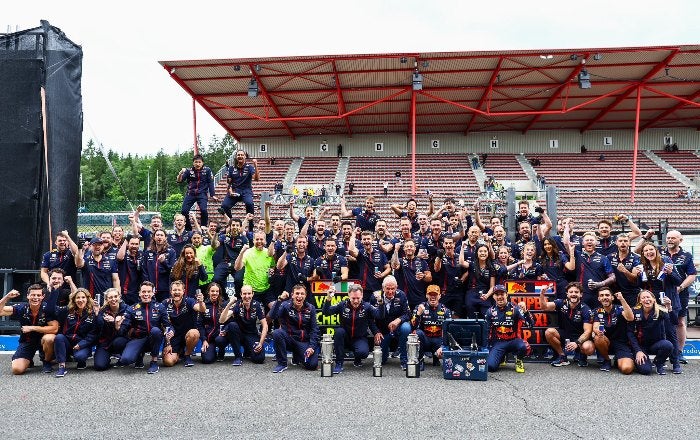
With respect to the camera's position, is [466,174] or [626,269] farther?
[466,174]

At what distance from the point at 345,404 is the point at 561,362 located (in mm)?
3865

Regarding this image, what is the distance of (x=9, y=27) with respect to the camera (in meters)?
9.12

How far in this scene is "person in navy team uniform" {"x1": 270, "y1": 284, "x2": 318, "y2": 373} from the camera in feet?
25.5

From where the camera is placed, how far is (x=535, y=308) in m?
8.17

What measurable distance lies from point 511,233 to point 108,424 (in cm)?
884

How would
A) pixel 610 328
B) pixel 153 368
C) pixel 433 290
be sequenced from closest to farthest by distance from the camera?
pixel 153 368, pixel 610 328, pixel 433 290

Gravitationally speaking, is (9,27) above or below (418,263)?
above

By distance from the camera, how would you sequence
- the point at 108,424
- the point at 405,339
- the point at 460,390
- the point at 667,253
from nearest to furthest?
the point at 108,424, the point at 460,390, the point at 405,339, the point at 667,253

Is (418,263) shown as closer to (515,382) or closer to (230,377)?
(515,382)

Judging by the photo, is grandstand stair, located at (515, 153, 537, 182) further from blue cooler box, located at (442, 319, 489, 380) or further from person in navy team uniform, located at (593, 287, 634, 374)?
blue cooler box, located at (442, 319, 489, 380)

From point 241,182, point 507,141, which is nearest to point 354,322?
point 241,182

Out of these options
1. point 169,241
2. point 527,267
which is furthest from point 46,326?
point 527,267

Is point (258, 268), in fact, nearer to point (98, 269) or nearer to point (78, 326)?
point (98, 269)

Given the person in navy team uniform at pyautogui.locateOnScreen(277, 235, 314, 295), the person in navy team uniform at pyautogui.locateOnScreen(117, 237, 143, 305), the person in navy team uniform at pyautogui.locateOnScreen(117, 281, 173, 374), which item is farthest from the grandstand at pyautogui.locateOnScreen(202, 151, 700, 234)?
the person in navy team uniform at pyautogui.locateOnScreen(117, 281, 173, 374)
